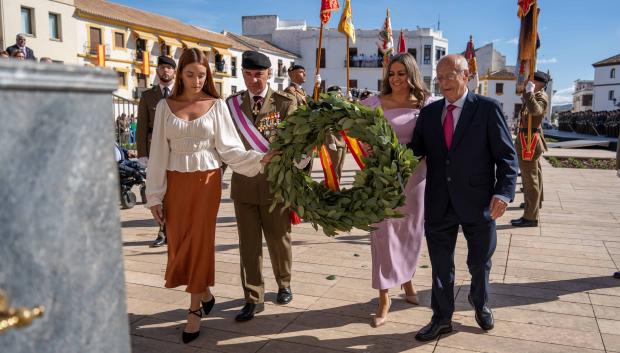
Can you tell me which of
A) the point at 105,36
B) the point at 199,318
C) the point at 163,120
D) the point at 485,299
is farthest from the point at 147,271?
the point at 105,36

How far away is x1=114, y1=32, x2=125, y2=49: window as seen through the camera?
3778 centimetres

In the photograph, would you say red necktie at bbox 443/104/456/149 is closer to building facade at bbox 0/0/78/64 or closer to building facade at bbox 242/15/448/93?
building facade at bbox 0/0/78/64

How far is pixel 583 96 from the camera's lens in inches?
3533

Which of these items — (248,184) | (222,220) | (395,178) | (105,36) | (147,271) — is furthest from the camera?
(105,36)

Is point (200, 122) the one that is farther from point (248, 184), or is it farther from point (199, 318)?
point (199, 318)

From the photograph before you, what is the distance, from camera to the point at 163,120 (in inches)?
145

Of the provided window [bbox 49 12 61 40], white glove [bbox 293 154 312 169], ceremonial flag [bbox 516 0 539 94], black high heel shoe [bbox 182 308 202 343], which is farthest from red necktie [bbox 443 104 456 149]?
window [bbox 49 12 61 40]

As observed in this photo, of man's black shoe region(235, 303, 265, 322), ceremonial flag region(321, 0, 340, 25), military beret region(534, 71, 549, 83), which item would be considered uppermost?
ceremonial flag region(321, 0, 340, 25)

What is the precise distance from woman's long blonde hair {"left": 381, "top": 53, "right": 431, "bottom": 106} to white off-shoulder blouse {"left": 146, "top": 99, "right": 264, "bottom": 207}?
4.03 feet

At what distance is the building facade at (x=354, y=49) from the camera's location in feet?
186

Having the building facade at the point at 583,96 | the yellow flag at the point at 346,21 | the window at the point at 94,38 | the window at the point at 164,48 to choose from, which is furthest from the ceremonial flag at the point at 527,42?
Result: the building facade at the point at 583,96

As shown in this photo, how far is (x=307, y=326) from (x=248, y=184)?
1118mm

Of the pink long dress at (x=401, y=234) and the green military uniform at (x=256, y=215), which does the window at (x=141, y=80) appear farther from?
the pink long dress at (x=401, y=234)

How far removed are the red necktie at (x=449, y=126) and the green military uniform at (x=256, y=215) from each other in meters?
1.13
